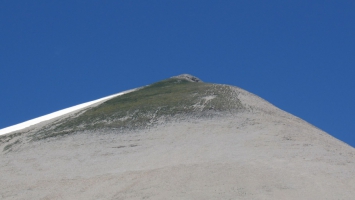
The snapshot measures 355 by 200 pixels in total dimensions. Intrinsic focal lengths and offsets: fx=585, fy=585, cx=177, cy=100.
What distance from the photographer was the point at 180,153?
46750mm

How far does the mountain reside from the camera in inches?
1539

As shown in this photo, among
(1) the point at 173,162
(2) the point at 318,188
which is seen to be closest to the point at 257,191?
(2) the point at 318,188

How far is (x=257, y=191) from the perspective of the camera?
37.6 m

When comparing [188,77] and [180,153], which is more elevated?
[188,77]

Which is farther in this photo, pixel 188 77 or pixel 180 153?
pixel 188 77

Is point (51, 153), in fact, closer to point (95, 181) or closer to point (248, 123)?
point (95, 181)

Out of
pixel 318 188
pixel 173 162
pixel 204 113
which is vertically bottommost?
pixel 318 188

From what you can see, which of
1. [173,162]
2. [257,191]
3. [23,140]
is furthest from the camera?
[23,140]

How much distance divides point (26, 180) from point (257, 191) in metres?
18.7

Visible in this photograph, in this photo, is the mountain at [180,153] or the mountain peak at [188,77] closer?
the mountain at [180,153]

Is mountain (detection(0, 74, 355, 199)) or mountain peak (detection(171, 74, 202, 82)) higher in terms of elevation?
mountain peak (detection(171, 74, 202, 82))

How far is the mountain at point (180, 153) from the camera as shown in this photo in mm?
39094

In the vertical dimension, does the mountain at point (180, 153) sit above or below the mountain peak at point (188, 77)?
below

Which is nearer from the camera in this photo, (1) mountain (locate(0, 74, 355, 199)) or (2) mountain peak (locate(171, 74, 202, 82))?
(1) mountain (locate(0, 74, 355, 199))
